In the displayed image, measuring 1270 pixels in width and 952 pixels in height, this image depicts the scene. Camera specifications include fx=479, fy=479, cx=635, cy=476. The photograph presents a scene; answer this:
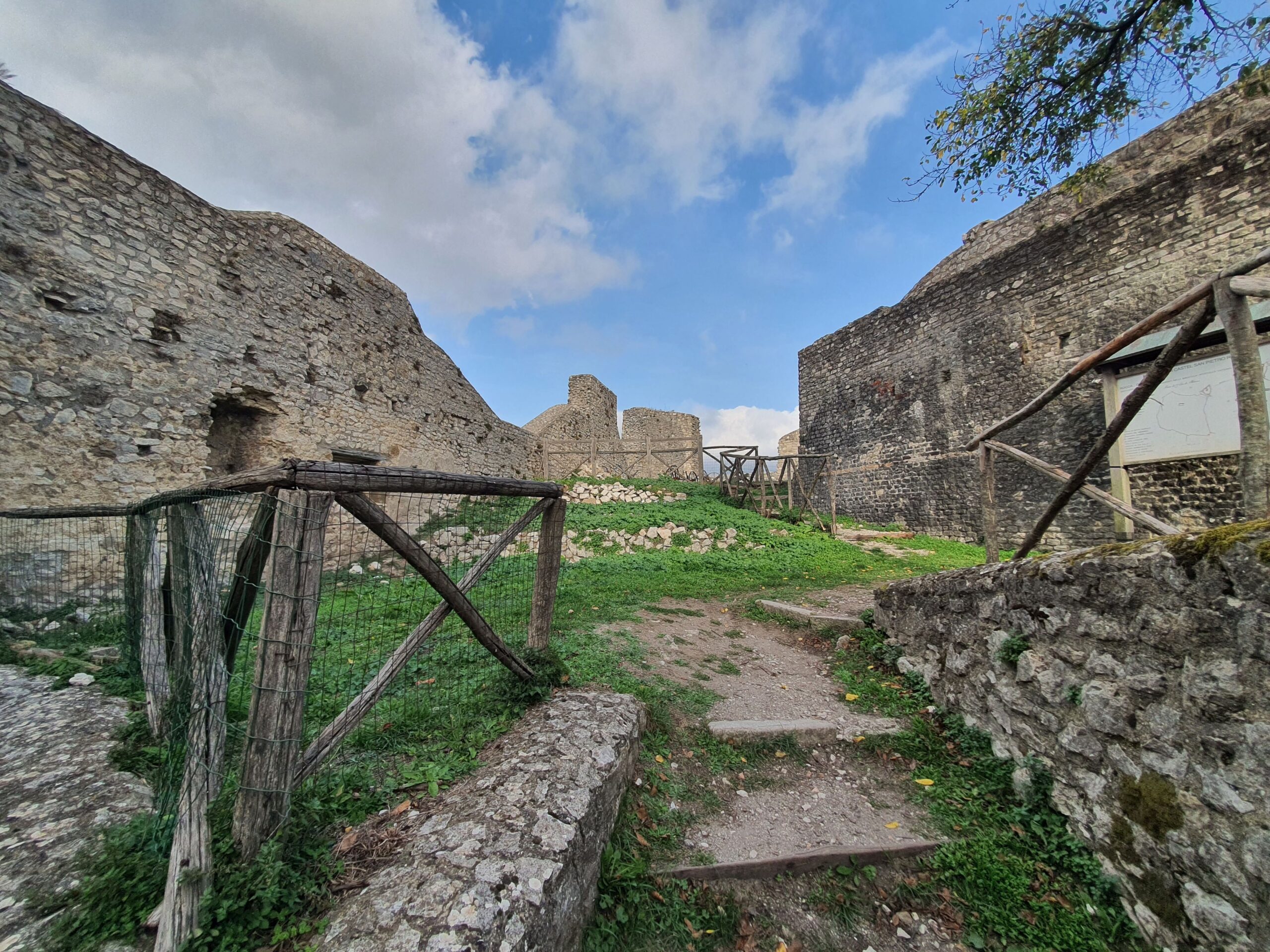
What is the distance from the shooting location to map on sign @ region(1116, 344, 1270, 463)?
6.68 meters

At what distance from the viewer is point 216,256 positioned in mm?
6949

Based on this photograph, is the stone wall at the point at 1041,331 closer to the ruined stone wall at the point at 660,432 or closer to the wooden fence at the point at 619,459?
the wooden fence at the point at 619,459

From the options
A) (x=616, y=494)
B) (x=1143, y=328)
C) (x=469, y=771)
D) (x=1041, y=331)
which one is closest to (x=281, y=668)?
(x=469, y=771)

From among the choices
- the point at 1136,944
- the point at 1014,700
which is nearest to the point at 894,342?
the point at 1014,700

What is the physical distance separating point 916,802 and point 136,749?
12.9ft

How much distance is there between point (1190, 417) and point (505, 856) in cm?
1055

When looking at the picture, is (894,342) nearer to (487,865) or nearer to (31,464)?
(487,865)

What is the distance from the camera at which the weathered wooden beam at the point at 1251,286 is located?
1.85 m

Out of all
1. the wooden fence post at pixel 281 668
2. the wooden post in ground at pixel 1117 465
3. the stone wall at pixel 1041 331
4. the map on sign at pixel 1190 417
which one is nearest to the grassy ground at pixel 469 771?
the wooden fence post at pixel 281 668

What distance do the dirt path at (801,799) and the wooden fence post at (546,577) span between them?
1.07m

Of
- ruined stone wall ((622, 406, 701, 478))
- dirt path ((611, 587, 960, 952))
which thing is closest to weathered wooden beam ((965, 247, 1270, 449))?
dirt path ((611, 587, 960, 952))

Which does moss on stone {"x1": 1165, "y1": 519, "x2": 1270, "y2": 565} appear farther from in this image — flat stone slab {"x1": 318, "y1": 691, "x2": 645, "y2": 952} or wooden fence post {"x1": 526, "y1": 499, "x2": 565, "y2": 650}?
wooden fence post {"x1": 526, "y1": 499, "x2": 565, "y2": 650}

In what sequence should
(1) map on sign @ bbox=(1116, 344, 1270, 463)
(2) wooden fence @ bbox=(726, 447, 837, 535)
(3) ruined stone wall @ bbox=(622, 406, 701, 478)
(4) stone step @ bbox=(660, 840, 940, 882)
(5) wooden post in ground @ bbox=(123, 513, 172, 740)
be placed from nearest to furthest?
(4) stone step @ bbox=(660, 840, 940, 882), (5) wooden post in ground @ bbox=(123, 513, 172, 740), (1) map on sign @ bbox=(1116, 344, 1270, 463), (2) wooden fence @ bbox=(726, 447, 837, 535), (3) ruined stone wall @ bbox=(622, 406, 701, 478)

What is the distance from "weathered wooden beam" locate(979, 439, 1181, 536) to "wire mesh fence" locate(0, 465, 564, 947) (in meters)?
3.36
